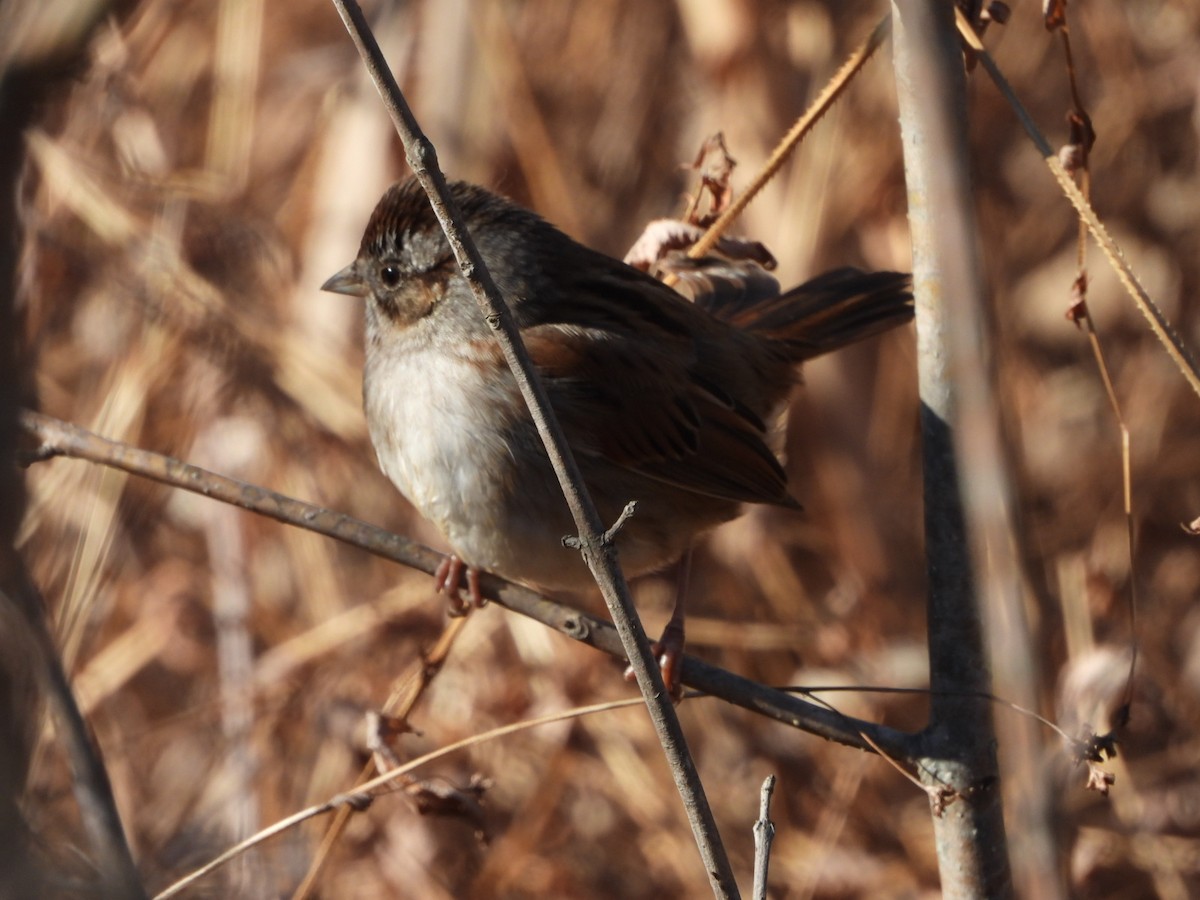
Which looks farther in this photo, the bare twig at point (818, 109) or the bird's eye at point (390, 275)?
the bird's eye at point (390, 275)

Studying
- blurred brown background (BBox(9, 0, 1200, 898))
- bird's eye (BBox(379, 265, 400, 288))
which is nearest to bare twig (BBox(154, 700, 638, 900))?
bird's eye (BBox(379, 265, 400, 288))

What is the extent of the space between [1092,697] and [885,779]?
154cm

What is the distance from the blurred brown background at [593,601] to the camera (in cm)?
345

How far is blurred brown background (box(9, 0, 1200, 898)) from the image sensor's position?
345 cm

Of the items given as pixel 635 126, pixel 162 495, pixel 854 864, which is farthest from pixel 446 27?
pixel 854 864

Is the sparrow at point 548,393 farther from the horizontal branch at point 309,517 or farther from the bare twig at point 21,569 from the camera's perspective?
the bare twig at point 21,569

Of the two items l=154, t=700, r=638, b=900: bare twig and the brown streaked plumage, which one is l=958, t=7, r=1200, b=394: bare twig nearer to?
l=154, t=700, r=638, b=900: bare twig

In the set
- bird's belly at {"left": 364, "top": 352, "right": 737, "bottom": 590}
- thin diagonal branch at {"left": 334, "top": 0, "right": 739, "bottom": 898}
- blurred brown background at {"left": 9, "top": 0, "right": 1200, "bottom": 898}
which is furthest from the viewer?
blurred brown background at {"left": 9, "top": 0, "right": 1200, "bottom": 898}

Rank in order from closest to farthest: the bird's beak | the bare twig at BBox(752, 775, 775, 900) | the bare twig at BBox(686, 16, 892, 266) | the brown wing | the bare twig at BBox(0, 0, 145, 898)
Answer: the bare twig at BBox(0, 0, 145, 898)
the bare twig at BBox(752, 775, 775, 900)
the bare twig at BBox(686, 16, 892, 266)
the brown wing
the bird's beak

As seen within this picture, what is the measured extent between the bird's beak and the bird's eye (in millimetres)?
49

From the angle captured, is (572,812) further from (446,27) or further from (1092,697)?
(446,27)

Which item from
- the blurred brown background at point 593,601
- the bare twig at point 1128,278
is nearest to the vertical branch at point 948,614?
the bare twig at point 1128,278

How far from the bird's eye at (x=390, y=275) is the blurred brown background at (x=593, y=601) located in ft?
3.69

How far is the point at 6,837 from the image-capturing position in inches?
33.4
